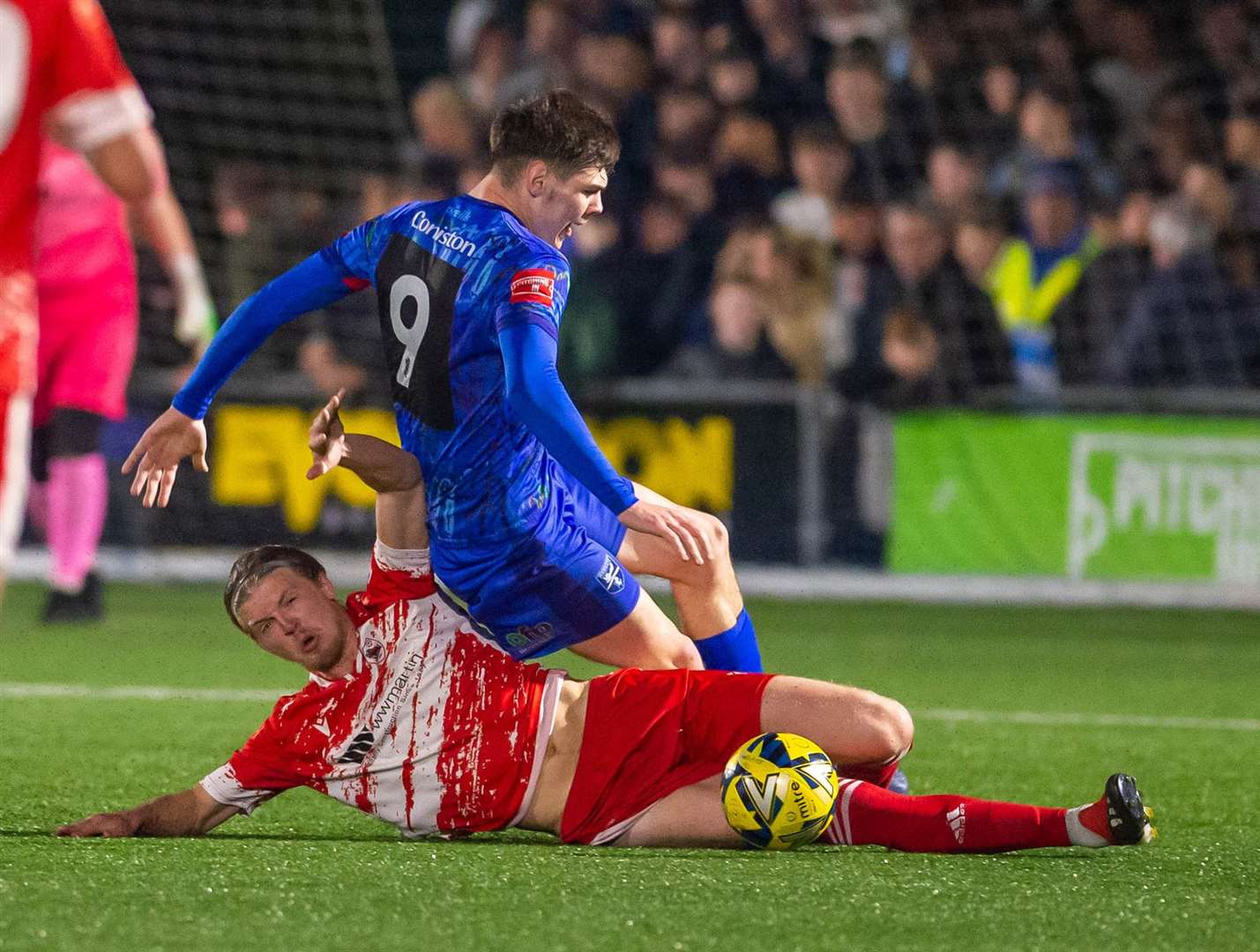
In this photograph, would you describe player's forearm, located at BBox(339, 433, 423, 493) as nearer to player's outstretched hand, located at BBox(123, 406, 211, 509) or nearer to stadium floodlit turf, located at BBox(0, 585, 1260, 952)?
player's outstretched hand, located at BBox(123, 406, 211, 509)

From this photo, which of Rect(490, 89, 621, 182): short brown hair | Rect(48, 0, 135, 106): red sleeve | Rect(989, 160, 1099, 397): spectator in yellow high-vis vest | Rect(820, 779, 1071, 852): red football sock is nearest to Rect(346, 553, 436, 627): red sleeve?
Rect(490, 89, 621, 182): short brown hair

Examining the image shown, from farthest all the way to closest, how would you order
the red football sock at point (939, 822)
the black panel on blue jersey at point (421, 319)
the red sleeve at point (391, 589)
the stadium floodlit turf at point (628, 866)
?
the black panel on blue jersey at point (421, 319), the red sleeve at point (391, 589), the red football sock at point (939, 822), the stadium floodlit turf at point (628, 866)

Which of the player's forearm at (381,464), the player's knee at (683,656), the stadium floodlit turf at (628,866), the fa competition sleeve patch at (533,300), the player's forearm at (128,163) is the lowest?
the stadium floodlit turf at (628,866)

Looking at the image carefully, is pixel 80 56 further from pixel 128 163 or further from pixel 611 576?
pixel 611 576

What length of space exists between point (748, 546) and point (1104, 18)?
4185 millimetres

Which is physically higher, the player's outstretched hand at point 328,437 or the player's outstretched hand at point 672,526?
the player's outstretched hand at point 328,437

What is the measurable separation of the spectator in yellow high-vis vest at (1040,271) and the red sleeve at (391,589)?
273 inches

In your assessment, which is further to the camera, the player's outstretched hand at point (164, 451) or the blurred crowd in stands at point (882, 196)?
the blurred crowd in stands at point (882, 196)

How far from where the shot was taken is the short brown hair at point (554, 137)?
4.59m

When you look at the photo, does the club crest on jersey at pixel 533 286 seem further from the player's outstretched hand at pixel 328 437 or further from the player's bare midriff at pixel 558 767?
the player's bare midriff at pixel 558 767

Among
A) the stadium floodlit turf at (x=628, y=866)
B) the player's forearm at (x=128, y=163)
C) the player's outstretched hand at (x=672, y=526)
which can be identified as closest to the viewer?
the stadium floodlit turf at (x=628, y=866)

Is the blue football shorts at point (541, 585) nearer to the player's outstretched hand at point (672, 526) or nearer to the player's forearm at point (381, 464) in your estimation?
the player's forearm at point (381, 464)

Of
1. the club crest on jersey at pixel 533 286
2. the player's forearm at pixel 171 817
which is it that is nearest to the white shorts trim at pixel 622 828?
the player's forearm at pixel 171 817

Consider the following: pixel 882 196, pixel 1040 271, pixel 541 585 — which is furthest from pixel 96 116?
pixel 882 196
